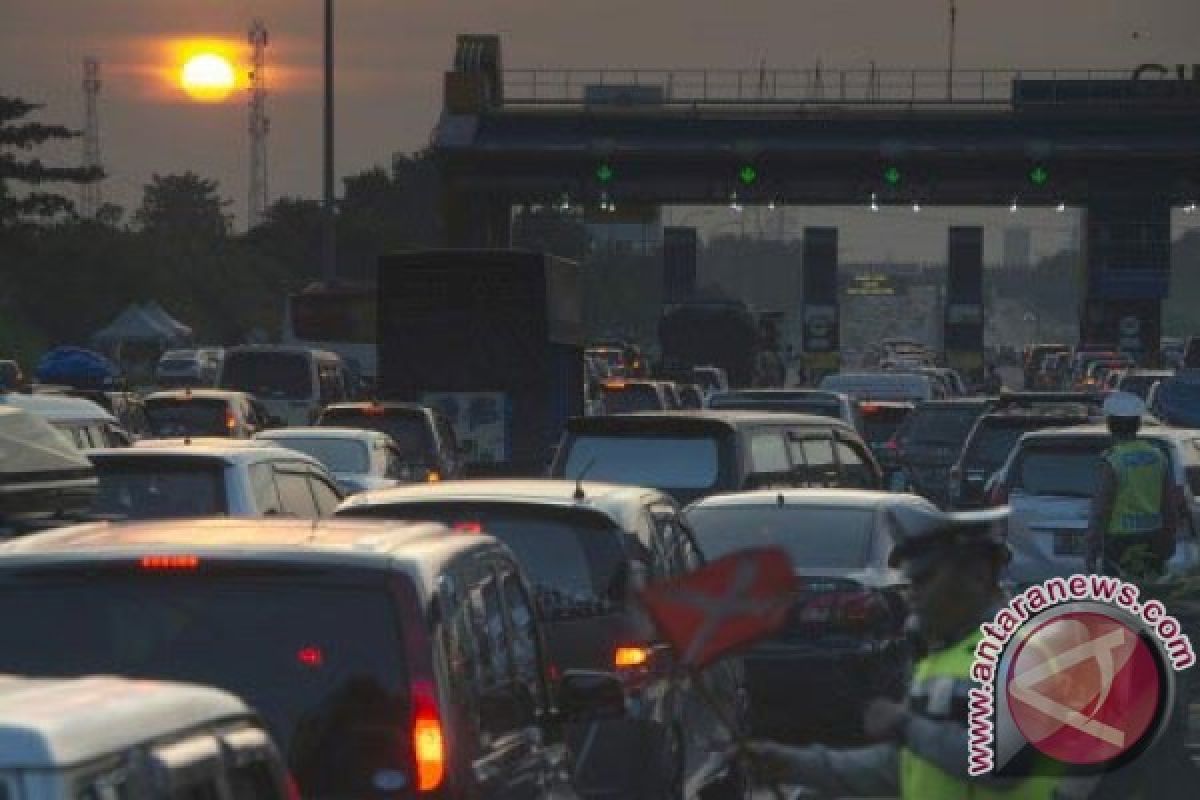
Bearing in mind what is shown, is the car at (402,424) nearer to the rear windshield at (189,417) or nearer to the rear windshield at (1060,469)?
the rear windshield at (189,417)

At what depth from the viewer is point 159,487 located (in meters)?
18.9

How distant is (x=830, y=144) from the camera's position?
253 ft

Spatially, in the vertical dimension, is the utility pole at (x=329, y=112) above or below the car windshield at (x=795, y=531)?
above

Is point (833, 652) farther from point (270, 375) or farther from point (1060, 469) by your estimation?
point (270, 375)

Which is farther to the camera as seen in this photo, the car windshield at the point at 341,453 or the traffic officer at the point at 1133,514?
the car windshield at the point at 341,453

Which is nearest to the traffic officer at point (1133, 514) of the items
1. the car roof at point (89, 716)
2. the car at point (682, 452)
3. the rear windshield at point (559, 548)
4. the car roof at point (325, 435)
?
the rear windshield at point (559, 548)

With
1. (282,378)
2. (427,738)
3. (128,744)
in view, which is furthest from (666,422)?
(282,378)

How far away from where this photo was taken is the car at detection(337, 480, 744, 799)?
42.7ft

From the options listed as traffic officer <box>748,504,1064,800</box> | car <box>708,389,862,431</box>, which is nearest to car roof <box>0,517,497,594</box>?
traffic officer <box>748,504,1064,800</box>

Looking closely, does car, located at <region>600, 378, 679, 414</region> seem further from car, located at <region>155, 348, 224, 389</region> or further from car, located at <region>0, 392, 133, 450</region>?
car, located at <region>155, 348, 224, 389</region>

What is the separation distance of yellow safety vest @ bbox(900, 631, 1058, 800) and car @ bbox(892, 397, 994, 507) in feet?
97.5

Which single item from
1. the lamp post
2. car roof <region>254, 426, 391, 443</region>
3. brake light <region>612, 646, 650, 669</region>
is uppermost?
the lamp post

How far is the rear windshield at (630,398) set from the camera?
49000mm

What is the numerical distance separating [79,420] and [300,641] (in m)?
15.1
